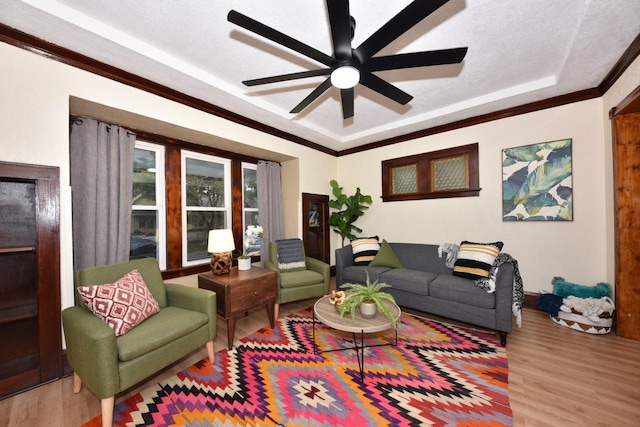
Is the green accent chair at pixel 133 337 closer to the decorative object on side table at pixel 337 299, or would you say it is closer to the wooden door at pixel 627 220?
the decorative object on side table at pixel 337 299

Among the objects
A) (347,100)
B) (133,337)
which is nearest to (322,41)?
(347,100)

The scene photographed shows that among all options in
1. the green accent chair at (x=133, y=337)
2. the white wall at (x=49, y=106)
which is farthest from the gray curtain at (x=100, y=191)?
the green accent chair at (x=133, y=337)

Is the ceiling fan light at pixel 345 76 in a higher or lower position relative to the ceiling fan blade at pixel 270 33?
lower

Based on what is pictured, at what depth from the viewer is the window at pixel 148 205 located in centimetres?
297

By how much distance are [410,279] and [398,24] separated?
2674 millimetres

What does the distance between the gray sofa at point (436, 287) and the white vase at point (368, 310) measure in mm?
909

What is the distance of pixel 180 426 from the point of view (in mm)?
1510

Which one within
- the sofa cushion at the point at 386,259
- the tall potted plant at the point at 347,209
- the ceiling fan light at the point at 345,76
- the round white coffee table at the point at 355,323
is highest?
the ceiling fan light at the point at 345,76

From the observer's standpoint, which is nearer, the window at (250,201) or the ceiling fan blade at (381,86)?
the ceiling fan blade at (381,86)

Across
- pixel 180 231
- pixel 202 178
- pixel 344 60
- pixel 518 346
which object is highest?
pixel 344 60

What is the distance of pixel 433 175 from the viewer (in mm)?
4043

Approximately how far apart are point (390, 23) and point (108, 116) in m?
2.83

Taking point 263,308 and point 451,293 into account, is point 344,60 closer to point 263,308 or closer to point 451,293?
point 451,293

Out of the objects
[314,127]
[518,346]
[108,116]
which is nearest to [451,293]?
[518,346]
